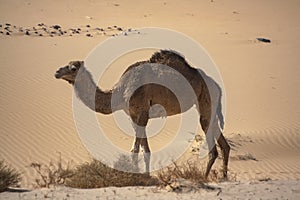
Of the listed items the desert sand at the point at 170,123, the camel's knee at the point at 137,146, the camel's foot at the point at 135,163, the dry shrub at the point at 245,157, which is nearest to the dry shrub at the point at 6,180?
the desert sand at the point at 170,123

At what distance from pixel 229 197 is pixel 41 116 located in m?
9.00

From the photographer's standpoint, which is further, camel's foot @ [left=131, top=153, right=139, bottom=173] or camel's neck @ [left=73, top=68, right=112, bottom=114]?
camel's neck @ [left=73, top=68, right=112, bottom=114]

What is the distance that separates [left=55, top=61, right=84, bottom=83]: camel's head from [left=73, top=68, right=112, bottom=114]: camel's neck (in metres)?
0.07

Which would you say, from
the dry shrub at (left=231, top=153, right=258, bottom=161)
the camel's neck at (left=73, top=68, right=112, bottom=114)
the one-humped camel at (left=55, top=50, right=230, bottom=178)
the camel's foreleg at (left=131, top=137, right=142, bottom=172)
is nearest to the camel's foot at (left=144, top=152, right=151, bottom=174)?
the one-humped camel at (left=55, top=50, right=230, bottom=178)

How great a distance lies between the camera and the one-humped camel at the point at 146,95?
24.4 feet

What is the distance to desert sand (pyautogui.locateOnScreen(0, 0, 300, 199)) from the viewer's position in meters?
10.3

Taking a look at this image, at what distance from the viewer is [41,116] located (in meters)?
13.6

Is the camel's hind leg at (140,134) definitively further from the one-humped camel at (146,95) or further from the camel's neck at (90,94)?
the camel's neck at (90,94)

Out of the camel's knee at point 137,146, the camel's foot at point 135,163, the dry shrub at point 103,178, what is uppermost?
the camel's knee at point 137,146

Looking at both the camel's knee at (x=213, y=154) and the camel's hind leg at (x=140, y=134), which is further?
the camel's knee at (x=213, y=154)

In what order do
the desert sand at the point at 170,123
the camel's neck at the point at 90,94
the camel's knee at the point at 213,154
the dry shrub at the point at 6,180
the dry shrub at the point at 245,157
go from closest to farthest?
the dry shrub at the point at 6,180
the camel's neck at the point at 90,94
the camel's knee at the point at 213,154
the desert sand at the point at 170,123
the dry shrub at the point at 245,157

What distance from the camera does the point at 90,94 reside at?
7480 mm

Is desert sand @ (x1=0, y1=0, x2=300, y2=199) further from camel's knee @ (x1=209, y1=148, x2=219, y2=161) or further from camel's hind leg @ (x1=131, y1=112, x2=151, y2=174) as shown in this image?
camel's hind leg @ (x1=131, y1=112, x2=151, y2=174)

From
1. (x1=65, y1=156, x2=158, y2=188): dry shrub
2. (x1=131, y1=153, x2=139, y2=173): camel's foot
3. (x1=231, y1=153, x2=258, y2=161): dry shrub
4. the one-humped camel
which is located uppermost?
the one-humped camel
